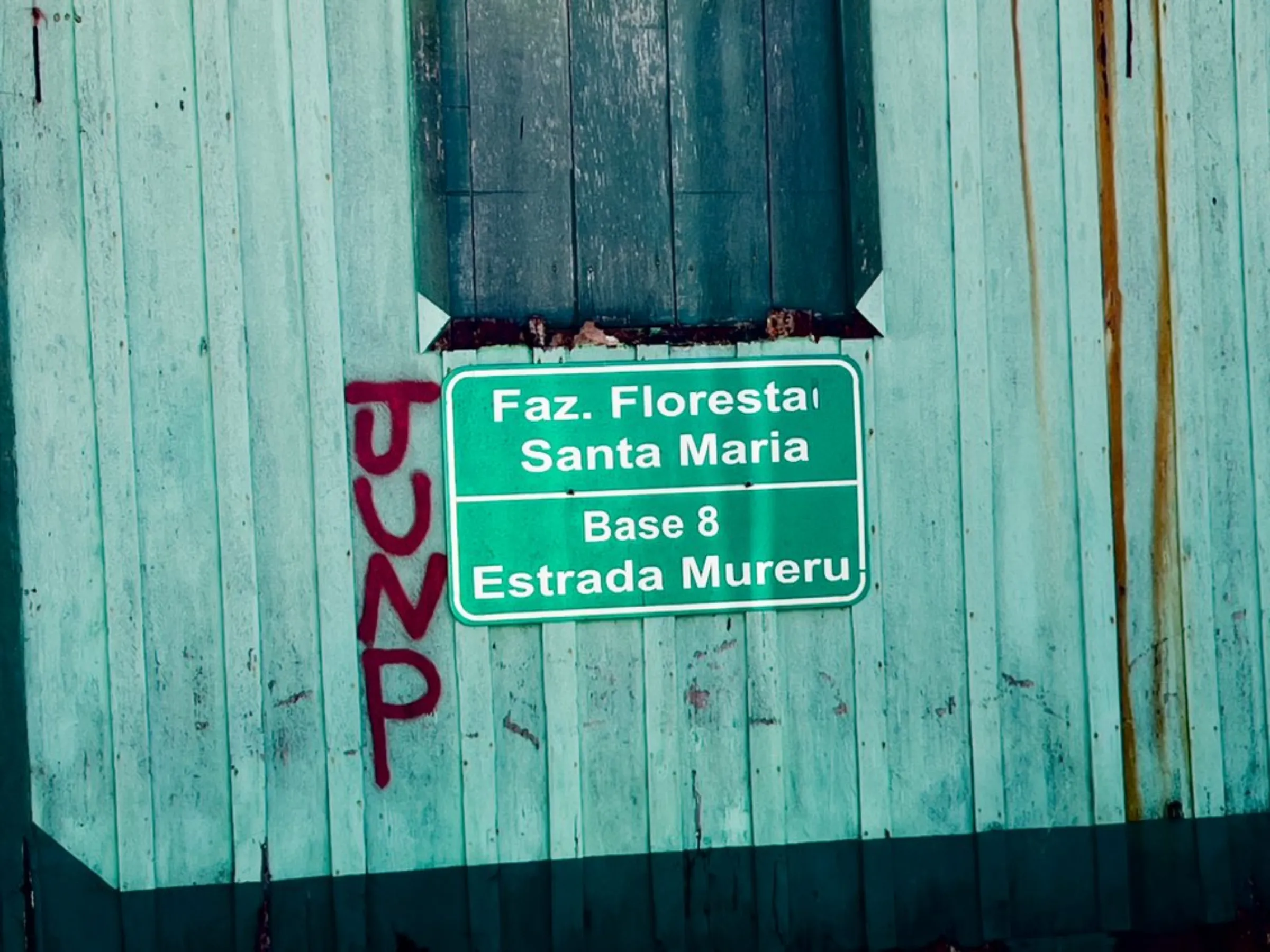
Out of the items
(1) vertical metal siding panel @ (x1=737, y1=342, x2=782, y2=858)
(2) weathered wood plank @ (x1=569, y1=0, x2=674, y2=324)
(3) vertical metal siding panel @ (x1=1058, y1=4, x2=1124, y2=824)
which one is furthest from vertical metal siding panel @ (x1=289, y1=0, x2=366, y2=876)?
(3) vertical metal siding panel @ (x1=1058, y1=4, x2=1124, y2=824)

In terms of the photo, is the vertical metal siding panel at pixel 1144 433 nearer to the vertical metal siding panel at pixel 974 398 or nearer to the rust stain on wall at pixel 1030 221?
the rust stain on wall at pixel 1030 221

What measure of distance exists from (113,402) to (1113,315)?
8.18 ft

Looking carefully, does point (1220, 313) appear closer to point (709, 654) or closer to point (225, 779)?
point (709, 654)

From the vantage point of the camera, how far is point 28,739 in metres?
3.33

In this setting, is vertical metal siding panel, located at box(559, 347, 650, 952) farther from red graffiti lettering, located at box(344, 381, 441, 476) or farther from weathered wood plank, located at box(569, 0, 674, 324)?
red graffiti lettering, located at box(344, 381, 441, 476)

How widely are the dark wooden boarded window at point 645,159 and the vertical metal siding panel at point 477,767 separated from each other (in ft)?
1.17

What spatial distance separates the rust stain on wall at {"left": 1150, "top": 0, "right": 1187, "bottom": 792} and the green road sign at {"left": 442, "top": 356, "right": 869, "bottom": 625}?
0.79m

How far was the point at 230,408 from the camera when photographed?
11.1 ft

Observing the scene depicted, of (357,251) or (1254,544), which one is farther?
(1254,544)

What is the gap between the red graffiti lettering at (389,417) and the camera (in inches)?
134

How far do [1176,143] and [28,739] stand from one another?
10.5 ft

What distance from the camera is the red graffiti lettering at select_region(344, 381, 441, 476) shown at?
3410 millimetres

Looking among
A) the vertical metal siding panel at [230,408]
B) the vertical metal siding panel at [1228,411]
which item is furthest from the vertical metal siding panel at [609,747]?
the vertical metal siding panel at [1228,411]

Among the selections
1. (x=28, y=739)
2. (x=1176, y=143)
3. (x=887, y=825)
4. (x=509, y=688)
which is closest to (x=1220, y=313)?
(x=1176, y=143)
